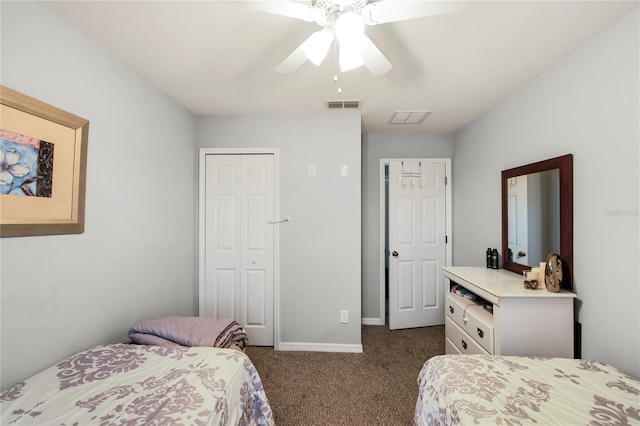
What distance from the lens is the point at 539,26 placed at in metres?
1.44

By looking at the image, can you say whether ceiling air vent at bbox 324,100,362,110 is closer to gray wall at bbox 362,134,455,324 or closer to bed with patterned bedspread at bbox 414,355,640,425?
gray wall at bbox 362,134,455,324

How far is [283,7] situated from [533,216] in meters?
→ 2.22

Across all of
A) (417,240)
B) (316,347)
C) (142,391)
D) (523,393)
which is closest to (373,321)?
(316,347)

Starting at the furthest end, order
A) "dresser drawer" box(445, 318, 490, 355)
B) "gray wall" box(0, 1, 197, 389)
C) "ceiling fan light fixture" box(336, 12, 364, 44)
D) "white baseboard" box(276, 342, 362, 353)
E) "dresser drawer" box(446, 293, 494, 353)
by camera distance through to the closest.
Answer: "white baseboard" box(276, 342, 362, 353) < "dresser drawer" box(445, 318, 490, 355) < "dresser drawer" box(446, 293, 494, 353) < "gray wall" box(0, 1, 197, 389) < "ceiling fan light fixture" box(336, 12, 364, 44)

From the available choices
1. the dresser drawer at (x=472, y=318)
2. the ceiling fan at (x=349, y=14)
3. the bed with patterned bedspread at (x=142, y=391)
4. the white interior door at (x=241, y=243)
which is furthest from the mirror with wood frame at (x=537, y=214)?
the white interior door at (x=241, y=243)

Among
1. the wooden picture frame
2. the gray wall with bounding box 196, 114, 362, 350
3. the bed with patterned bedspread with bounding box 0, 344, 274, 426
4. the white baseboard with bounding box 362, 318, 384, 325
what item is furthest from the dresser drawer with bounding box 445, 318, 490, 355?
the wooden picture frame

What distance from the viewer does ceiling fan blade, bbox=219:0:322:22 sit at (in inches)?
39.3

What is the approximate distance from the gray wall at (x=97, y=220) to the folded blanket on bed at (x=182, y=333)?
208mm

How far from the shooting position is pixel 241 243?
277cm

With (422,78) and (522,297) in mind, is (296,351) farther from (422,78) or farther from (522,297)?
(422,78)

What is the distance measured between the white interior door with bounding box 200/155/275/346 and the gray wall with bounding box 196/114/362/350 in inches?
6.4

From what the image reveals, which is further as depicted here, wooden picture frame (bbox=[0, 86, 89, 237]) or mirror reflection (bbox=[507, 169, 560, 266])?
mirror reflection (bbox=[507, 169, 560, 266])

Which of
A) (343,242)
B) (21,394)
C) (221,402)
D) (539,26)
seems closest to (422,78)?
(539,26)

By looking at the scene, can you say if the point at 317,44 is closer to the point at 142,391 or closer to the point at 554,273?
the point at 142,391
